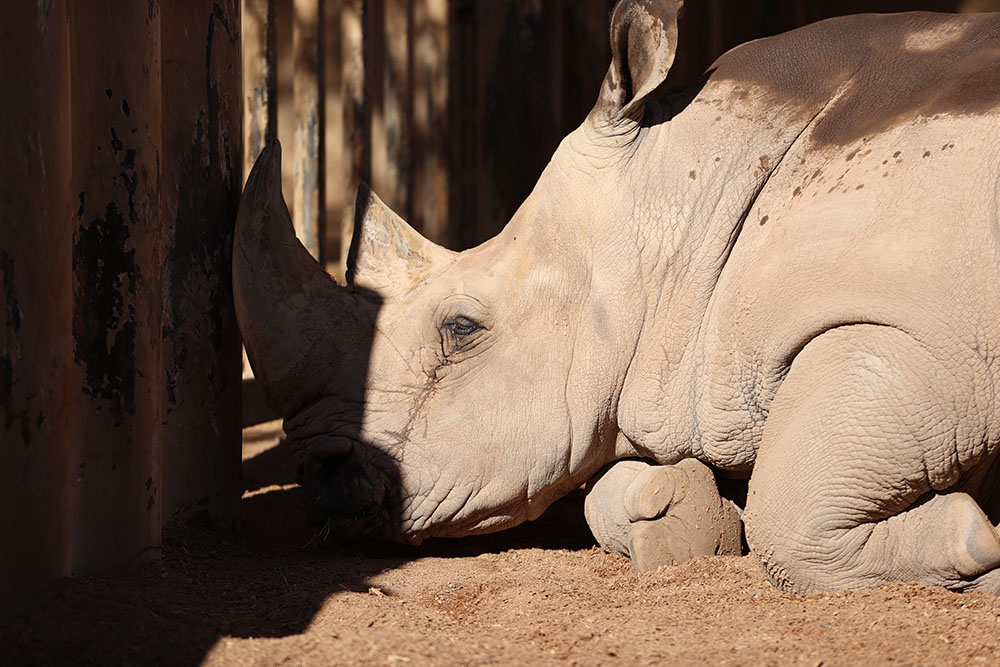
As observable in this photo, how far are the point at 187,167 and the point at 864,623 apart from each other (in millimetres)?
2260

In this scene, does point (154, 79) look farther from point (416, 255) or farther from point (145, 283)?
point (416, 255)

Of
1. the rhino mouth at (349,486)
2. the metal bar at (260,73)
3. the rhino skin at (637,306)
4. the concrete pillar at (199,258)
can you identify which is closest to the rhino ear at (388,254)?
the rhino skin at (637,306)

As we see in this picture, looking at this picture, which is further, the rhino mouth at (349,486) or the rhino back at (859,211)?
the rhino mouth at (349,486)

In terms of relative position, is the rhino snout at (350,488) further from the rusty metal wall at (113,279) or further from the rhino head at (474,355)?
the rusty metal wall at (113,279)

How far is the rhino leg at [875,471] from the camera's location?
283 cm

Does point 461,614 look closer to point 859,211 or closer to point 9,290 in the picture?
point 9,290

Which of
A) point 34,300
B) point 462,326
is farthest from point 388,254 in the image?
point 34,300

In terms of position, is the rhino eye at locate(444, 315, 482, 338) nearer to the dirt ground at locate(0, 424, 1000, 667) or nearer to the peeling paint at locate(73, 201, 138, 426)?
the dirt ground at locate(0, 424, 1000, 667)

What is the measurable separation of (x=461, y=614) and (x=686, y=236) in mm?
1246

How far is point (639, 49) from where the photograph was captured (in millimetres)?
3430

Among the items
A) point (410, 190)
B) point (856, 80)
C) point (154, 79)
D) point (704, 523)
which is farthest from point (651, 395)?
point (410, 190)

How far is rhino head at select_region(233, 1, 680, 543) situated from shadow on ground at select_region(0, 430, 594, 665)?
0.66ft

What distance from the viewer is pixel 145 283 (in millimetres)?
A: 2992

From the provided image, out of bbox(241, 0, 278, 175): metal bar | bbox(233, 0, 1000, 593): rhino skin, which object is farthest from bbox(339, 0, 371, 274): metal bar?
bbox(233, 0, 1000, 593): rhino skin
